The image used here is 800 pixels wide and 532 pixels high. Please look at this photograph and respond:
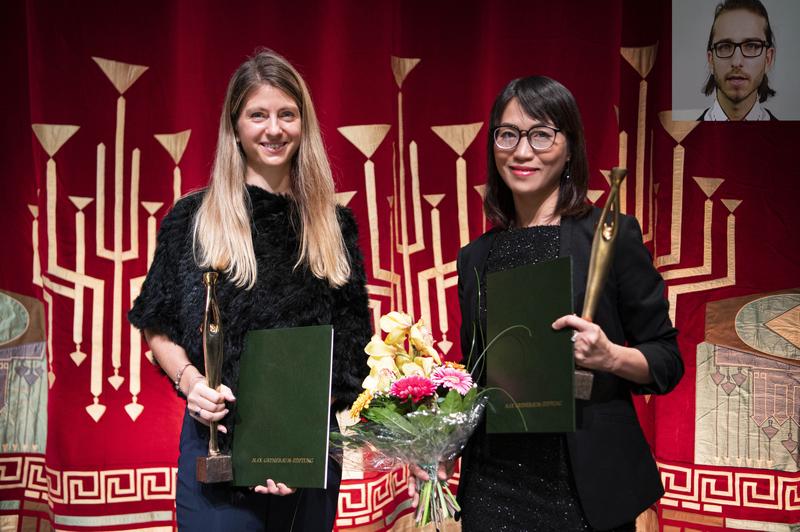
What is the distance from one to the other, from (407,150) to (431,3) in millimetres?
543

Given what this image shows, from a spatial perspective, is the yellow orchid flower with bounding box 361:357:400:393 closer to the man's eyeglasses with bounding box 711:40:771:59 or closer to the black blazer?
the black blazer

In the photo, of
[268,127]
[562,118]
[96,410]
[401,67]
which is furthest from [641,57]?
[96,410]

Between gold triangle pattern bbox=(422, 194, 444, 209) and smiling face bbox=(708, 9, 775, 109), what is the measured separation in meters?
1.06

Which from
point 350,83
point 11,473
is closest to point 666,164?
point 350,83

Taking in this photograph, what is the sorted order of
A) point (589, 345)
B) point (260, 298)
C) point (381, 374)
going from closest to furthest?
point (589, 345) < point (381, 374) < point (260, 298)

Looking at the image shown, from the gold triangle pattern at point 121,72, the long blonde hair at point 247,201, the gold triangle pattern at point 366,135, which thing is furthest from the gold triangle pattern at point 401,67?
the long blonde hair at point 247,201

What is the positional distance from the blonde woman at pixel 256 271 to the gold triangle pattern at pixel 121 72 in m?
1.26

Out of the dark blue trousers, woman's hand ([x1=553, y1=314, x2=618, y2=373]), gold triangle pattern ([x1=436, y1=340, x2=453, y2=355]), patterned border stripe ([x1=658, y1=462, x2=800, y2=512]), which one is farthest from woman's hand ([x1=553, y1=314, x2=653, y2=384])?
patterned border stripe ([x1=658, y1=462, x2=800, y2=512])

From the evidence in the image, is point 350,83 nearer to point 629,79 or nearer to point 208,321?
point 629,79

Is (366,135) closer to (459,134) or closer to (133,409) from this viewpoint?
(459,134)

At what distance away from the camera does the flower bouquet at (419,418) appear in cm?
136

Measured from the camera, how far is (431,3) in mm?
2889

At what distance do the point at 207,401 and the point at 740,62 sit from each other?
91.3 inches

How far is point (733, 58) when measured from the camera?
2834 mm
